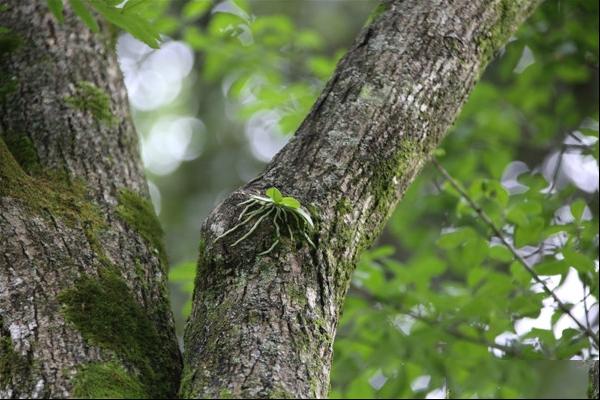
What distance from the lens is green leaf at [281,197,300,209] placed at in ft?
6.29

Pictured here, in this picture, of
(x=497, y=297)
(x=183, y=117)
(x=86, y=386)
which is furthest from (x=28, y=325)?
(x=183, y=117)

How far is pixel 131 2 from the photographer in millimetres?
2197

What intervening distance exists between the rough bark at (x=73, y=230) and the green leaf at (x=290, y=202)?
478mm

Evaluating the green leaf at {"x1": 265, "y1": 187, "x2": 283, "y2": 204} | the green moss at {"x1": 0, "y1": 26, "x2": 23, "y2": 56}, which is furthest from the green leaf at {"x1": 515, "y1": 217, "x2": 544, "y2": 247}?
the green moss at {"x1": 0, "y1": 26, "x2": 23, "y2": 56}

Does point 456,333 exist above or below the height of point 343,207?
above

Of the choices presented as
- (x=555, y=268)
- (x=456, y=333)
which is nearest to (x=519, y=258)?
(x=555, y=268)

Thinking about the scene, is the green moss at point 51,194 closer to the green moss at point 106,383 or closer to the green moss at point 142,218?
the green moss at point 142,218

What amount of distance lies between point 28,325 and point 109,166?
82cm

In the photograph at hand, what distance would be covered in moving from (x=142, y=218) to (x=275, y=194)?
27.1 inches

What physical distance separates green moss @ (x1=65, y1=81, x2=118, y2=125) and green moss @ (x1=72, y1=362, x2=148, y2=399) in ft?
3.94

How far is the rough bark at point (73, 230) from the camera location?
1824 mm

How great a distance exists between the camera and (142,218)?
2.46 metres

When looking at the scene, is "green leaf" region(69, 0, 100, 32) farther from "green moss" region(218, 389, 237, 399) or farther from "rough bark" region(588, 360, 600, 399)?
"rough bark" region(588, 360, 600, 399)

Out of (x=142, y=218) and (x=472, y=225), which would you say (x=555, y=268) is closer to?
(x=472, y=225)
